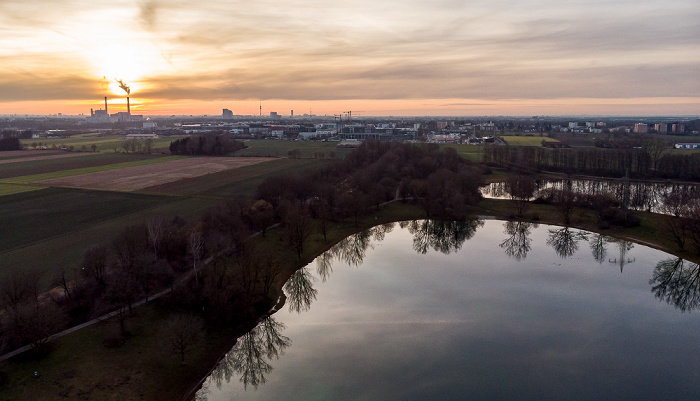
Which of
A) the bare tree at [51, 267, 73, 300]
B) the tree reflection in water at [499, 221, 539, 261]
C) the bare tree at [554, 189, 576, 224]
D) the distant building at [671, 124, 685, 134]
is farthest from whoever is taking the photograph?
the distant building at [671, 124, 685, 134]

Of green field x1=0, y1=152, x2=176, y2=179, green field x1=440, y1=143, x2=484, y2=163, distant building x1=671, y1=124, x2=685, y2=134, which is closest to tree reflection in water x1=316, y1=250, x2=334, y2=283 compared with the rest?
green field x1=0, y1=152, x2=176, y2=179

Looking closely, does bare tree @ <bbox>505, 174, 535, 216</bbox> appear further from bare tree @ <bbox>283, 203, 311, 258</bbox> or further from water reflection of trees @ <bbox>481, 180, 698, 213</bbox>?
bare tree @ <bbox>283, 203, 311, 258</bbox>

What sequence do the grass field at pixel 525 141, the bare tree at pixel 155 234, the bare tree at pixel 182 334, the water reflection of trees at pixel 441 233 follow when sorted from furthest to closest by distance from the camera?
the grass field at pixel 525 141 → the water reflection of trees at pixel 441 233 → the bare tree at pixel 155 234 → the bare tree at pixel 182 334

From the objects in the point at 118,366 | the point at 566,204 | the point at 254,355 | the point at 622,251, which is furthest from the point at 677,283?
the point at 118,366

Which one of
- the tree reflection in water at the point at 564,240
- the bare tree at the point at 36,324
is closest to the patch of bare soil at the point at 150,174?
the bare tree at the point at 36,324

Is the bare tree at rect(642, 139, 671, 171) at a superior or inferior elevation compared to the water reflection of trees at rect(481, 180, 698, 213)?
superior

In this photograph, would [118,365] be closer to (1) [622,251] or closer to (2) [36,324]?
(2) [36,324]

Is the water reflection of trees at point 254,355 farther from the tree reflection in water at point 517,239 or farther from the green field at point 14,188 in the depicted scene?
the green field at point 14,188
